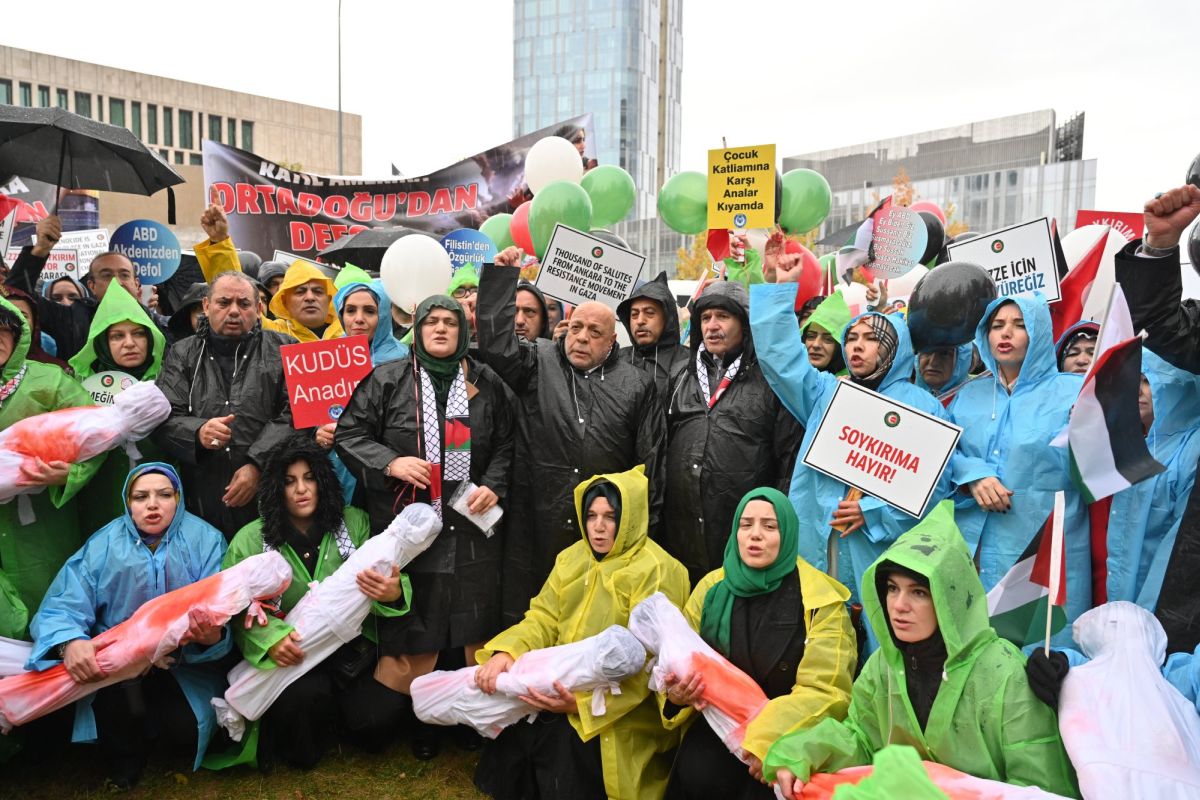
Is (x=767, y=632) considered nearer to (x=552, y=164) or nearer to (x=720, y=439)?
(x=720, y=439)

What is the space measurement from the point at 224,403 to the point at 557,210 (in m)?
4.00

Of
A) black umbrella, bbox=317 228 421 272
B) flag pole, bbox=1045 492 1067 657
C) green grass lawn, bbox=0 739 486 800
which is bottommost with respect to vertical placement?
green grass lawn, bbox=0 739 486 800

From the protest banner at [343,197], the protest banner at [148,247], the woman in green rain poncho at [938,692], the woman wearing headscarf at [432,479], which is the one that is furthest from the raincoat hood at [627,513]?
the protest banner at [343,197]

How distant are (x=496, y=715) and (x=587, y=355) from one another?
1.79 m

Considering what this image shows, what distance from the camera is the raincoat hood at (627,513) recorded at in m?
4.10

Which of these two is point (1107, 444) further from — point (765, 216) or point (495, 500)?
point (765, 216)

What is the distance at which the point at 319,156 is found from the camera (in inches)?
2630

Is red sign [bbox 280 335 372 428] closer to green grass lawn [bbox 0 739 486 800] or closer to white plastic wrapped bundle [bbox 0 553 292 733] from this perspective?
white plastic wrapped bundle [bbox 0 553 292 733]

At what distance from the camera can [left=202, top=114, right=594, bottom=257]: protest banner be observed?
13.0 m

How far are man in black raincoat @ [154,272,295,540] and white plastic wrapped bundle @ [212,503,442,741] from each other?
30.6 inches

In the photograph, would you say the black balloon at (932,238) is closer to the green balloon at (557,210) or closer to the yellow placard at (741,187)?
the yellow placard at (741,187)

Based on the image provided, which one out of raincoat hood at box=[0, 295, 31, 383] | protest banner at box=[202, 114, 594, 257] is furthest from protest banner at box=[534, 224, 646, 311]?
protest banner at box=[202, 114, 594, 257]

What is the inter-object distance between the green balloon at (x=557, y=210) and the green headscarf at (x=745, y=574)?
15.8 feet

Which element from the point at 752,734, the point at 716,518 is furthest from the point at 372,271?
the point at 752,734
